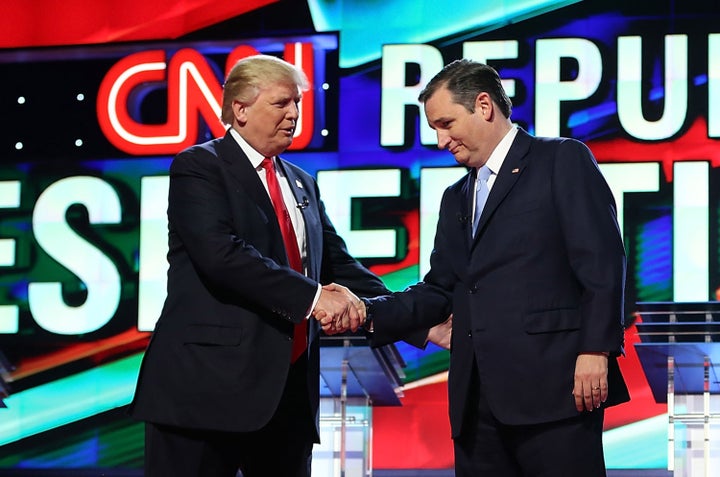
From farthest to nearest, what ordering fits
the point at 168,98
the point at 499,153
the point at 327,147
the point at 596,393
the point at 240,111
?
the point at 168,98
the point at 327,147
the point at 240,111
the point at 499,153
the point at 596,393

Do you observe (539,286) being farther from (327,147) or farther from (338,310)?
(327,147)

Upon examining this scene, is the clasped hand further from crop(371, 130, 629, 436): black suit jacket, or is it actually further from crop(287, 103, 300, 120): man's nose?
crop(287, 103, 300, 120): man's nose

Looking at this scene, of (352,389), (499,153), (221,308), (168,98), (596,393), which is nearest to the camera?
(596,393)

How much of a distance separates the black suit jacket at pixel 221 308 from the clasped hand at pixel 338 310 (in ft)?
0.32

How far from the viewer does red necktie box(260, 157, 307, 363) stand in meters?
2.79

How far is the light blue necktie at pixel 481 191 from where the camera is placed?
2771 millimetres

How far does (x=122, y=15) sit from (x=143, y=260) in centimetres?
148

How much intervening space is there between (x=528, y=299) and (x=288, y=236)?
64 cm

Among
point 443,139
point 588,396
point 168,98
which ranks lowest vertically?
point 588,396

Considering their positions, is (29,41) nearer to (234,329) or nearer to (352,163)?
(352,163)

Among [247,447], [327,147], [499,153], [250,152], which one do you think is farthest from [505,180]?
[327,147]

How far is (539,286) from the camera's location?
258cm

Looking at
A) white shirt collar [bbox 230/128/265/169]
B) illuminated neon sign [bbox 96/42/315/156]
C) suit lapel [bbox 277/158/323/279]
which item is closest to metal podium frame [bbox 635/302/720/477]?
suit lapel [bbox 277/158/323/279]

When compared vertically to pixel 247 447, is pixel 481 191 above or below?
above
